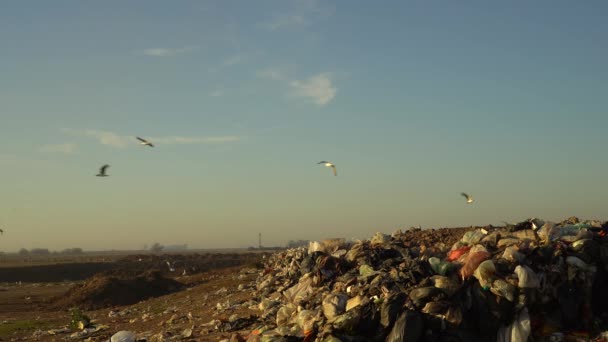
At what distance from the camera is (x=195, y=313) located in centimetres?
1162

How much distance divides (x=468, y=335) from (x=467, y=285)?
64 centimetres

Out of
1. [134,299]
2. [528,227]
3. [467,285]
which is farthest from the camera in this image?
[134,299]

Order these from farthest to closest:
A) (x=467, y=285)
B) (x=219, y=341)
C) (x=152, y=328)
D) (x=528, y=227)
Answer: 1. (x=152, y=328)
2. (x=528, y=227)
3. (x=219, y=341)
4. (x=467, y=285)

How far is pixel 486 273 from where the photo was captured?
22.5 ft

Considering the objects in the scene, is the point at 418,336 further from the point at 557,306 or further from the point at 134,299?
the point at 134,299

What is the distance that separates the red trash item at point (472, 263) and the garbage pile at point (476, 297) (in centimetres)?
1

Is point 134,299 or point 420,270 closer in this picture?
point 420,270

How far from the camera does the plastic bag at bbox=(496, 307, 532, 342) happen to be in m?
6.50

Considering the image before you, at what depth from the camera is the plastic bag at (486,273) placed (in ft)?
22.4

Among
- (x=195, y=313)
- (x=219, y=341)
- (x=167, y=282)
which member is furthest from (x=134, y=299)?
(x=219, y=341)

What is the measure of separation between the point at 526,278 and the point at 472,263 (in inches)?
25.9

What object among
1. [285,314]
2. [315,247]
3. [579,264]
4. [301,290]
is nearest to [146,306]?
[315,247]

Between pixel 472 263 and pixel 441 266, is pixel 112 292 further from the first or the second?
pixel 472 263

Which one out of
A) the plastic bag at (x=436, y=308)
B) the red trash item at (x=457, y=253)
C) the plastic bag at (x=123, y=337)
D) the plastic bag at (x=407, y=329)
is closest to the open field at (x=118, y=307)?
the plastic bag at (x=123, y=337)
